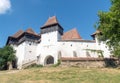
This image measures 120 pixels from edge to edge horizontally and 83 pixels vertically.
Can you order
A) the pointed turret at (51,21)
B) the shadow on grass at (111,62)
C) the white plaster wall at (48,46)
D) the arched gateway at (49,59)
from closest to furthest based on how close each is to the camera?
the shadow on grass at (111,62)
the white plaster wall at (48,46)
the arched gateway at (49,59)
the pointed turret at (51,21)

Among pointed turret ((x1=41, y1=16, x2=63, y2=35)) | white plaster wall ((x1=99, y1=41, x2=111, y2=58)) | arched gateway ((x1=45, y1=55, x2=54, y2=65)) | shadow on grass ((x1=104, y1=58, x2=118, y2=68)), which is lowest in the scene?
shadow on grass ((x1=104, y1=58, x2=118, y2=68))

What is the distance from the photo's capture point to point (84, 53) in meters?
53.6

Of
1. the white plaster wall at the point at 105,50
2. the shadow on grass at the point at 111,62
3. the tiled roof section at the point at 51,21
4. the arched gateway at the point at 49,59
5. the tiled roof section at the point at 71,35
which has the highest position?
the tiled roof section at the point at 51,21

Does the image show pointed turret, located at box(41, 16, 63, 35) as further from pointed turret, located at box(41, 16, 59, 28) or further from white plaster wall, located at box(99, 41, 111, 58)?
white plaster wall, located at box(99, 41, 111, 58)

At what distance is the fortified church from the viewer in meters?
53.6

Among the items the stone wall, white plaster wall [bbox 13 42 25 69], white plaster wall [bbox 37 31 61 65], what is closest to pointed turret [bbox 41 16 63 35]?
white plaster wall [bbox 37 31 61 65]

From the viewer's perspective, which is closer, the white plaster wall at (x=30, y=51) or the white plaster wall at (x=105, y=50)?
the white plaster wall at (x=105, y=50)

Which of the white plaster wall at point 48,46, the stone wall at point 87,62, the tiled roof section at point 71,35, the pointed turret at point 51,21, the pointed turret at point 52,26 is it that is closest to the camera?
the stone wall at point 87,62

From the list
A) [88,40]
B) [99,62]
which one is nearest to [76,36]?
[88,40]

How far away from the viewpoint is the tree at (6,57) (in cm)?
5481

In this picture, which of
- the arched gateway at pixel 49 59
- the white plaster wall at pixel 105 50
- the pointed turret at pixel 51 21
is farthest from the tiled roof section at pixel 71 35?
the white plaster wall at pixel 105 50

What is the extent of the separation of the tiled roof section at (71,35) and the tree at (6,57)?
1471cm

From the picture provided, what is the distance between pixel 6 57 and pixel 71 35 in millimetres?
18291

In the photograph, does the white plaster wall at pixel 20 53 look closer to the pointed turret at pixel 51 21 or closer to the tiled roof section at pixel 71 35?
the pointed turret at pixel 51 21
